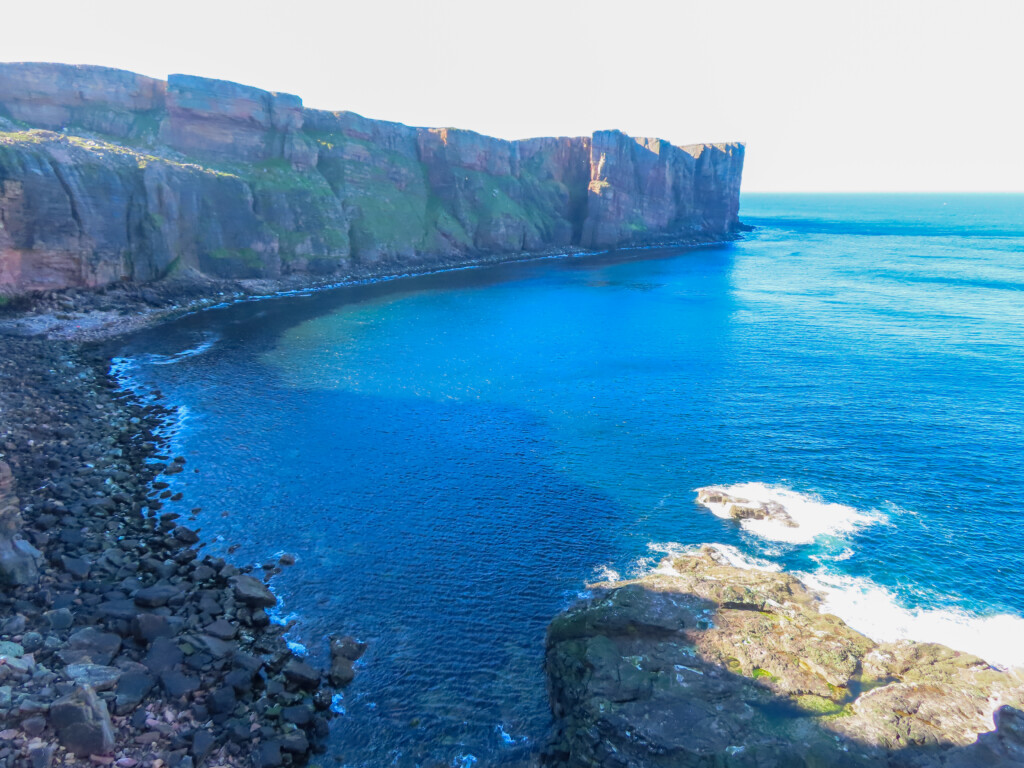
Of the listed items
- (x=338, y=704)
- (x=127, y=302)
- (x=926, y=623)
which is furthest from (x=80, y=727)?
(x=127, y=302)

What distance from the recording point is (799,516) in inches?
1447

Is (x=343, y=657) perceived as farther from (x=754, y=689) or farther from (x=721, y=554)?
(x=721, y=554)

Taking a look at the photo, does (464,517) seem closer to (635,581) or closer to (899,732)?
(635,581)

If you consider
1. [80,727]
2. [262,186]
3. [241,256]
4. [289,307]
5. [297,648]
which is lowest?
[297,648]

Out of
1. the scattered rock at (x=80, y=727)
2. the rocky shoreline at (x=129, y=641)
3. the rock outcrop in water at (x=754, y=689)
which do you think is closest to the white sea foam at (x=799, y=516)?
the rock outcrop in water at (x=754, y=689)

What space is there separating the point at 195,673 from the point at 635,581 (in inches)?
795

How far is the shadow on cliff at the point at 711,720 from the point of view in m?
20.9

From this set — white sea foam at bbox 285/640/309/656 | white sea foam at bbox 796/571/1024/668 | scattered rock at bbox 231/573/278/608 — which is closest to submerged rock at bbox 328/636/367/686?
white sea foam at bbox 285/640/309/656

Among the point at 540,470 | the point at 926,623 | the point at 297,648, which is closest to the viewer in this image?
the point at 297,648

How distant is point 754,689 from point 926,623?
10.5 metres

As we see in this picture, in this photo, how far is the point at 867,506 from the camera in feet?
123

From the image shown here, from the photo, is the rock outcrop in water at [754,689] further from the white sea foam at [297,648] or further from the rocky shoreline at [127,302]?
the rocky shoreline at [127,302]

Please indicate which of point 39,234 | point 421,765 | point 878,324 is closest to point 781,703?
point 421,765

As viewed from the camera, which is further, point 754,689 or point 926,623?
point 926,623
